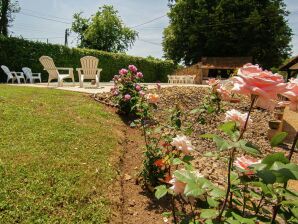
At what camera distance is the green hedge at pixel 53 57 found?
56.9ft

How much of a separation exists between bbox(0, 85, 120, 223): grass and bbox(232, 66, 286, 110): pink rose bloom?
99.9 inches

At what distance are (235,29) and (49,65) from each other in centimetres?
2530

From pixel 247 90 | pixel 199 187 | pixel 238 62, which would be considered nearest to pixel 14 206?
pixel 199 187

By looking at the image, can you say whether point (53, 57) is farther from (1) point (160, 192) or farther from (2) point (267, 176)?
(2) point (267, 176)

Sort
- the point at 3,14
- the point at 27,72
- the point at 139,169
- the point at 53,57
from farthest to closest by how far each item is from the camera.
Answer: the point at 3,14 < the point at 53,57 < the point at 27,72 < the point at 139,169

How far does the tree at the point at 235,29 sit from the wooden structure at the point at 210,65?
2452 millimetres

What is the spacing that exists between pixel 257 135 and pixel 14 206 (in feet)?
23.0

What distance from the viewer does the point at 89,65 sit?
12969 millimetres

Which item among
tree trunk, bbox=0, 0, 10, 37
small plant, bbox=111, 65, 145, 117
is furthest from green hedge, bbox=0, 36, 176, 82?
tree trunk, bbox=0, 0, 10, 37

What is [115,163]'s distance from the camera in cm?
500

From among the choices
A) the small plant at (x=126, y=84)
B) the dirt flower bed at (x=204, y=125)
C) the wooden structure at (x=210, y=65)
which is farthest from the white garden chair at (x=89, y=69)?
the wooden structure at (x=210, y=65)

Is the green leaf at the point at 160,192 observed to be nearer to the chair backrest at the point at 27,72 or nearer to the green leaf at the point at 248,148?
the green leaf at the point at 248,148

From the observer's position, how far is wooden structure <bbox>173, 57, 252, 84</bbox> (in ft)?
106

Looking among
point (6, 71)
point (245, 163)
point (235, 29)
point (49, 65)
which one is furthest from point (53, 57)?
point (235, 29)
